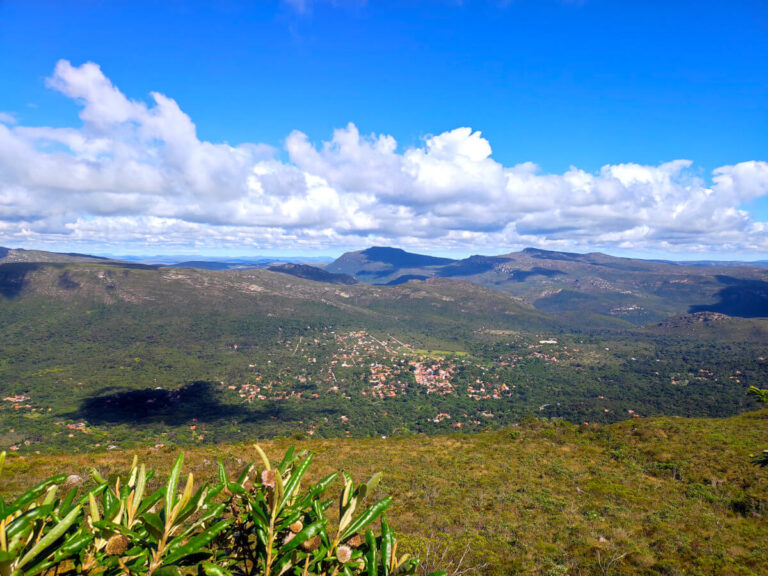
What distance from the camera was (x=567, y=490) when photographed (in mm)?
18969

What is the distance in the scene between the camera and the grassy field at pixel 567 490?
12266 millimetres

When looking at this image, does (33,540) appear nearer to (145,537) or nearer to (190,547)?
(145,537)

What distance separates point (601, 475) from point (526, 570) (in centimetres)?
1297

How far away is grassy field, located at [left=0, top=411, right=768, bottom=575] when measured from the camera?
1227 cm

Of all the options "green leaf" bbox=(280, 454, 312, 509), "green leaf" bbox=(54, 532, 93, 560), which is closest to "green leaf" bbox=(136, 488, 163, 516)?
"green leaf" bbox=(54, 532, 93, 560)

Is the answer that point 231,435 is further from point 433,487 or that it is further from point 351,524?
point 351,524

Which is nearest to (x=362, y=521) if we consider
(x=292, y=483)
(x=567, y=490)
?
(x=292, y=483)

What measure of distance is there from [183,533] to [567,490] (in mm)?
22257

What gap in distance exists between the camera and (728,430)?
28734 mm

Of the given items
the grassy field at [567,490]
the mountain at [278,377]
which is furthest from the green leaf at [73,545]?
the mountain at [278,377]

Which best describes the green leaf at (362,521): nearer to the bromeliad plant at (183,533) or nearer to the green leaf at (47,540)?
the bromeliad plant at (183,533)

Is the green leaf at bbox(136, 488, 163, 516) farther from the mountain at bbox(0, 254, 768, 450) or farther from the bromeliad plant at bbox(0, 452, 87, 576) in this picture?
the mountain at bbox(0, 254, 768, 450)

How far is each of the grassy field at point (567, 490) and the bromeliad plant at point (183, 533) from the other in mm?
3789

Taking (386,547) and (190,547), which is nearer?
(190,547)
